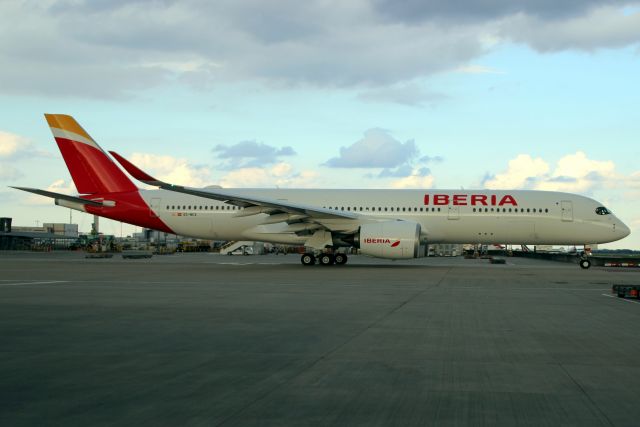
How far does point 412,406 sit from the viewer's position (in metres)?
4.86

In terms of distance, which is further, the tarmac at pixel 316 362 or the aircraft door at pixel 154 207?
the aircraft door at pixel 154 207

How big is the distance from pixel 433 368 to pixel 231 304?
665 centimetres

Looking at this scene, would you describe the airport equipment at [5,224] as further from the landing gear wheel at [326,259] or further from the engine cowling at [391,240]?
the engine cowling at [391,240]

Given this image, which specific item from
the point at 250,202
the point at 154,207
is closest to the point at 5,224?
the point at 154,207

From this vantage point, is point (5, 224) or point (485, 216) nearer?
point (485, 216)

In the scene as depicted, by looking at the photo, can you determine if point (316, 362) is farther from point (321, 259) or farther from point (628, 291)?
point (321, 259)

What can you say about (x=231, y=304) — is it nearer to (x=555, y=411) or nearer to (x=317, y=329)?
(x=317, y=329)

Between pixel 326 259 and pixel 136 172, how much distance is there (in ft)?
31.9

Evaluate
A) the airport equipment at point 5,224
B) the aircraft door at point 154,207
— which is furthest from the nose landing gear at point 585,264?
the airport equipment at point 5,224

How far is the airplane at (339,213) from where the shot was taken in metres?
Result: 25.3

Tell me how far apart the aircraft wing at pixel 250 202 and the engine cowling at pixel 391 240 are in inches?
49.9

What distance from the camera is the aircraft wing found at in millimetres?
23484

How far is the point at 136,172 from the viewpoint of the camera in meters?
23.8

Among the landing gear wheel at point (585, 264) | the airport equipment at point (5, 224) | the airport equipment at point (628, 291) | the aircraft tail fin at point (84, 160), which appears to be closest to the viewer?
the airport equipment at point (628, 291)
